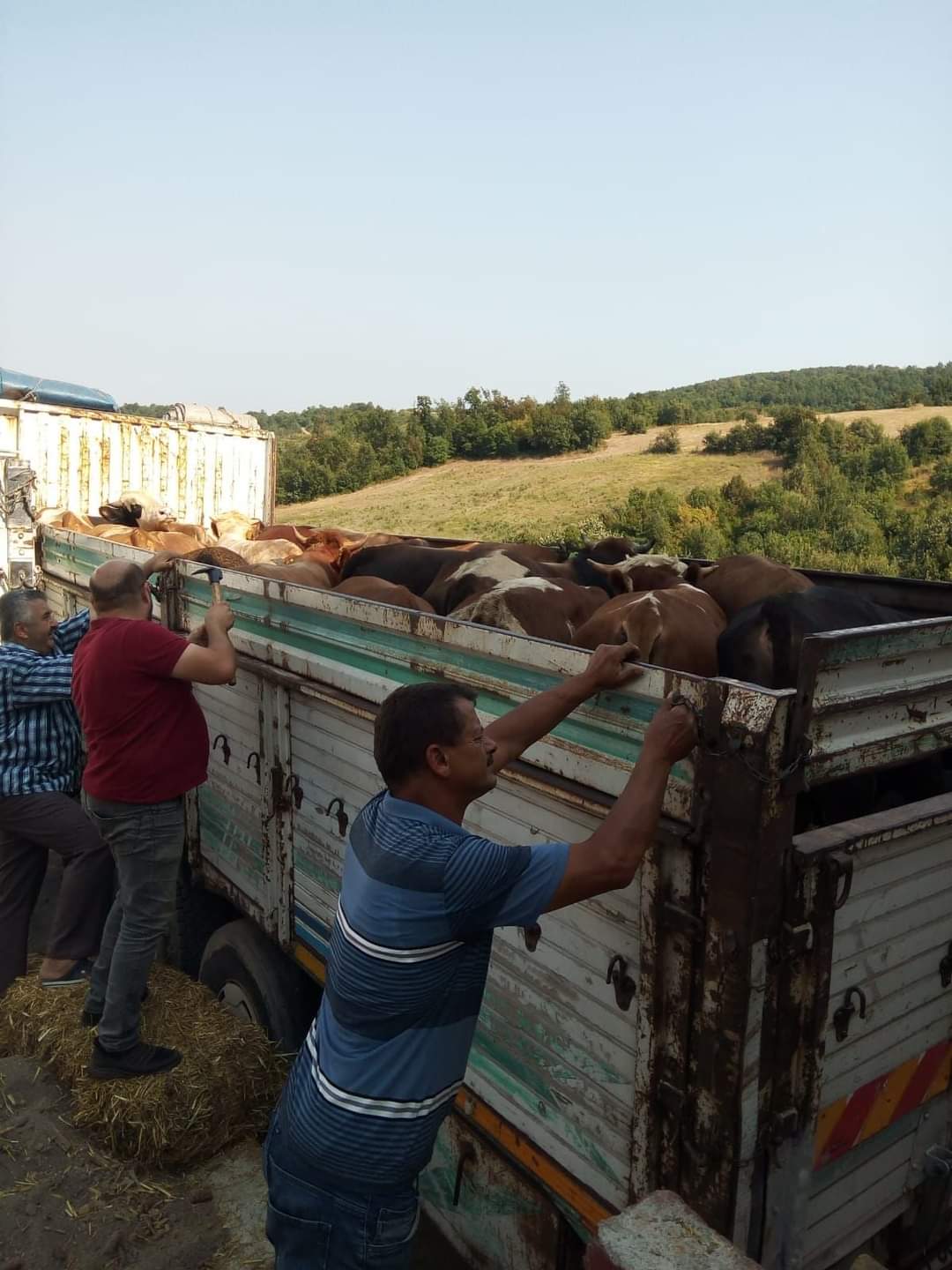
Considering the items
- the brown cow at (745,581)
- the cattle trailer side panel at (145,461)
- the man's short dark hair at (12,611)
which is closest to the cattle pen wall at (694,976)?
the brown cow at (745,581)

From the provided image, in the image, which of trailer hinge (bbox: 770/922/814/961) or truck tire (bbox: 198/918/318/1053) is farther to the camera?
truck tire (bbox: 198/918/318/1053)

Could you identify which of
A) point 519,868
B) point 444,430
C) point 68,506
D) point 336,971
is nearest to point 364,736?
point 336,971

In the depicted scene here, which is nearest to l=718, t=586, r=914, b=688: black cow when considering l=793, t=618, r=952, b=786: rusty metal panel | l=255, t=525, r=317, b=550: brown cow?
l=793, t=618, r=952, b=786: rusty metal panel

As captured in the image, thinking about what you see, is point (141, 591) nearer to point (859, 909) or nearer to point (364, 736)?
point (364, 736)

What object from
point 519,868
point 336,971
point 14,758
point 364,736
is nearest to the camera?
point 519,868

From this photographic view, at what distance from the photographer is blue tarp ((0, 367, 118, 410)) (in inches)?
374

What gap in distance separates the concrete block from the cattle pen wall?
38 centimetres

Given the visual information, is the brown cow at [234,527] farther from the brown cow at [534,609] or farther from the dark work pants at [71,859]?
the brown cow at [534,609]

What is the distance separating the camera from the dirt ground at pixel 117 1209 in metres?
3.32

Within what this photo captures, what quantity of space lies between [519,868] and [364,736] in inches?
58.1

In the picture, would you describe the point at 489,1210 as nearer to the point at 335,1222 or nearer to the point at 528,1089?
the point at 528,1089

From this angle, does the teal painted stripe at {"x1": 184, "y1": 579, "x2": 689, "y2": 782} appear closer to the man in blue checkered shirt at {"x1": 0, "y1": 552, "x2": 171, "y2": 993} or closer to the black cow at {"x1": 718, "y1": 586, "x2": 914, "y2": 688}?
the man in blue checkered shirt at {"x1": 0, "y1": 552, "x2": 171, "y2": 993}

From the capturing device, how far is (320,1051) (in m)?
2.24

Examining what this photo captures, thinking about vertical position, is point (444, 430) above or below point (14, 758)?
above
